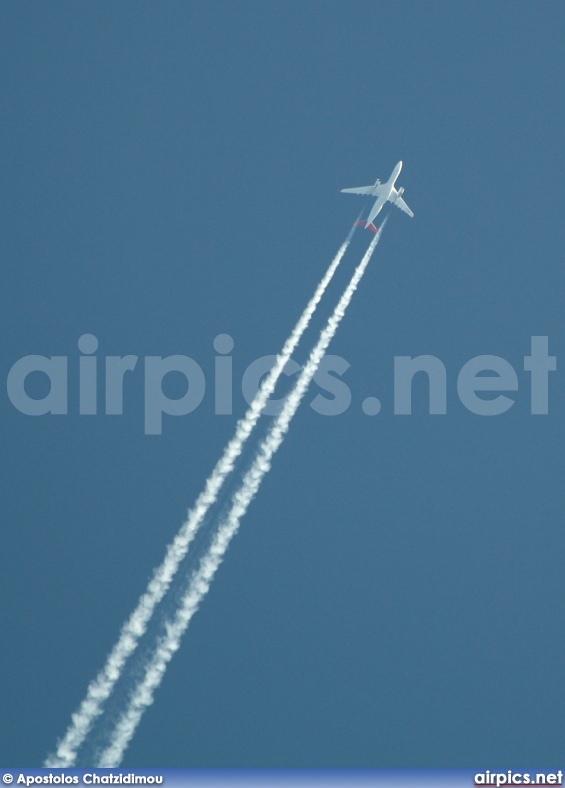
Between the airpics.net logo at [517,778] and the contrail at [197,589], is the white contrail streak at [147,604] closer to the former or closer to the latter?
the contrail at [197,589]

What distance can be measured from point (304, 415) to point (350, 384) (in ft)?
24.9

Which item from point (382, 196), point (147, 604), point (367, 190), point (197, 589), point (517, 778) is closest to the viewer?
point (517, 778)

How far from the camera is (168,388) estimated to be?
111625mm

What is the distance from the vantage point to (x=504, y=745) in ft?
295

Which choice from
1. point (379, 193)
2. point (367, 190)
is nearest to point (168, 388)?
point (367, 190)

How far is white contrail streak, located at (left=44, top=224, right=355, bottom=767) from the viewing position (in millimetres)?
46250

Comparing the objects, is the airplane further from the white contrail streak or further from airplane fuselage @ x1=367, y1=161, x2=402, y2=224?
the white contrail streak

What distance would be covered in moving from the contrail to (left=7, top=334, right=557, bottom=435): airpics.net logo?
36588 mm

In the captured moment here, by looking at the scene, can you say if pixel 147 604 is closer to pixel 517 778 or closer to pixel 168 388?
pixel 517 778

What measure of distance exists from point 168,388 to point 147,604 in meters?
63.6

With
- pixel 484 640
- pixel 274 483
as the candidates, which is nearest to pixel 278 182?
pixel 274 483

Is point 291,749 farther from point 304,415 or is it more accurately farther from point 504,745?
point 304,415

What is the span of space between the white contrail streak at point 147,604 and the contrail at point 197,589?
105 centimetres

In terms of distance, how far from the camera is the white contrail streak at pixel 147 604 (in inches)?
1821
